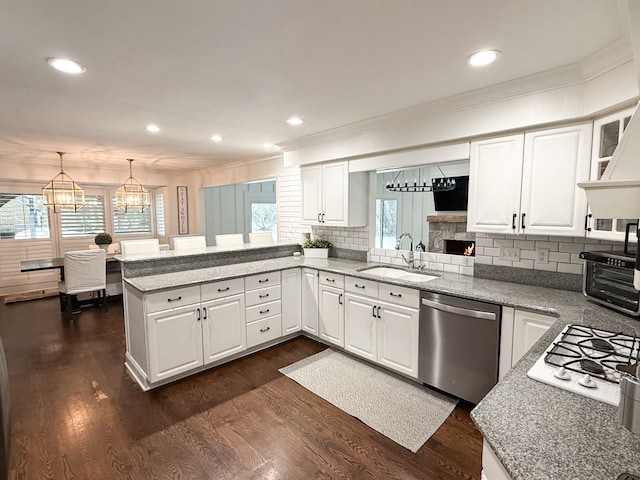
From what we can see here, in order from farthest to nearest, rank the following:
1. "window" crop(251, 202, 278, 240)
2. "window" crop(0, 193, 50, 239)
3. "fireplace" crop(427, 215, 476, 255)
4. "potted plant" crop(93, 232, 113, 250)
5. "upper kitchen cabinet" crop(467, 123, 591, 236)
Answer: "window" crop(251, 202, 278, 240) → "window" crop(0, 193, 50, 239) → "potted plant" crop(93, 232, 113, 250) → "fireplace" crop(427, 215, 476, 255) → "upper kitchen cabinet" crop(467, 123, 591, 236)

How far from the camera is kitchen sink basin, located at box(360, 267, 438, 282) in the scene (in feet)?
10.6

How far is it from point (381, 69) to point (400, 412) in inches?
95.2

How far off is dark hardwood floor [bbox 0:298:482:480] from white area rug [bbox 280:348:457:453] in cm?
8

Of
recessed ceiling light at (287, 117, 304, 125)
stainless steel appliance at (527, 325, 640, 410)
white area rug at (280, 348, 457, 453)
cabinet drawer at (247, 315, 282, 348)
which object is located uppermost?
recessed ceiling light at (287, 117, 304, 125)

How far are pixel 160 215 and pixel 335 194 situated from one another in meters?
5.21

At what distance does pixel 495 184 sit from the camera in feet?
8.46

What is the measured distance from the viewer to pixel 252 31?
1663mm

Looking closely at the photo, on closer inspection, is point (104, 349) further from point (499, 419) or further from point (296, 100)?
point (499, 419)

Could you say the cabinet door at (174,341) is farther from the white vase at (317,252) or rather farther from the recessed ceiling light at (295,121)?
the recessed ceiling light at (295,121)

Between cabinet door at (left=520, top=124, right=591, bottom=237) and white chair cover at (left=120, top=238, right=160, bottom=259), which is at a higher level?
cabinet door at (left=520, top=124, right=591, bottom=237)

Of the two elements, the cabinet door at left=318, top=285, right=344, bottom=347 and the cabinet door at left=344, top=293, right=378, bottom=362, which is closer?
the cabinet door at left=344, top=293, right=378, bottom=362

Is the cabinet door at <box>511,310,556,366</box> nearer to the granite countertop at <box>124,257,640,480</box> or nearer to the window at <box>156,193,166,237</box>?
the granite countertop at <box>124,257,640,480</box>

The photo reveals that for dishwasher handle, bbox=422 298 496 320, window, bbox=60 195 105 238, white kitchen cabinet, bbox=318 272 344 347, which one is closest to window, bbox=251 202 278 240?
window, bbox=60 195 105 238

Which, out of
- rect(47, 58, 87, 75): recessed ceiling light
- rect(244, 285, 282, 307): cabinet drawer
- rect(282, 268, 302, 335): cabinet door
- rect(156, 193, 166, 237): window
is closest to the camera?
rect(47, 58, 87, 75): recessed ceiling light
